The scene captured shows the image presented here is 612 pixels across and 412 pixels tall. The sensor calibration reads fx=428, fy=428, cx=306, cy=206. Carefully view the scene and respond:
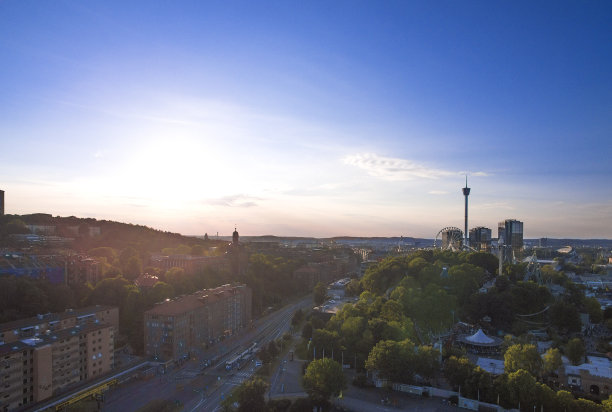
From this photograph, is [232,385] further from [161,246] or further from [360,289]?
[161,246]

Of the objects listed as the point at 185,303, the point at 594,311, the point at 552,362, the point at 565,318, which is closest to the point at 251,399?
the point at 185,303

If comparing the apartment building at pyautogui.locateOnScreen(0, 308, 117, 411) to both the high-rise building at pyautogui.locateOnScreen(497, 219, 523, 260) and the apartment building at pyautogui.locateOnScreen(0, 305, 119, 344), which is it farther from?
the high-rise building at pyautogui.locateOnScreen(497, 219, 523, 260)

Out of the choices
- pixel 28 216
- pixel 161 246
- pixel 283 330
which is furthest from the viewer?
pixel 161 246

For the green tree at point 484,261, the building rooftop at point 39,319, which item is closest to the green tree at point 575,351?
the green tree at point 484,261

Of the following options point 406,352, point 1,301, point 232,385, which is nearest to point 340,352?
point 406,352

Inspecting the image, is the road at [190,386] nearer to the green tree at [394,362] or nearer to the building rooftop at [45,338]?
the building rooftop at [45,338]

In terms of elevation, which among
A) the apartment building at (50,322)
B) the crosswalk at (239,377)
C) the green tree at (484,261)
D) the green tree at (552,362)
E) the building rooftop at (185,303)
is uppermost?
the green tree at (484,261)

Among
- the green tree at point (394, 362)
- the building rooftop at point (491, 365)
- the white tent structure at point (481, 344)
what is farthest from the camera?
the white tent structure at point (481, 344)

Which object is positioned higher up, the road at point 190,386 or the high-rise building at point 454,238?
the high-rise building at point 454,238
